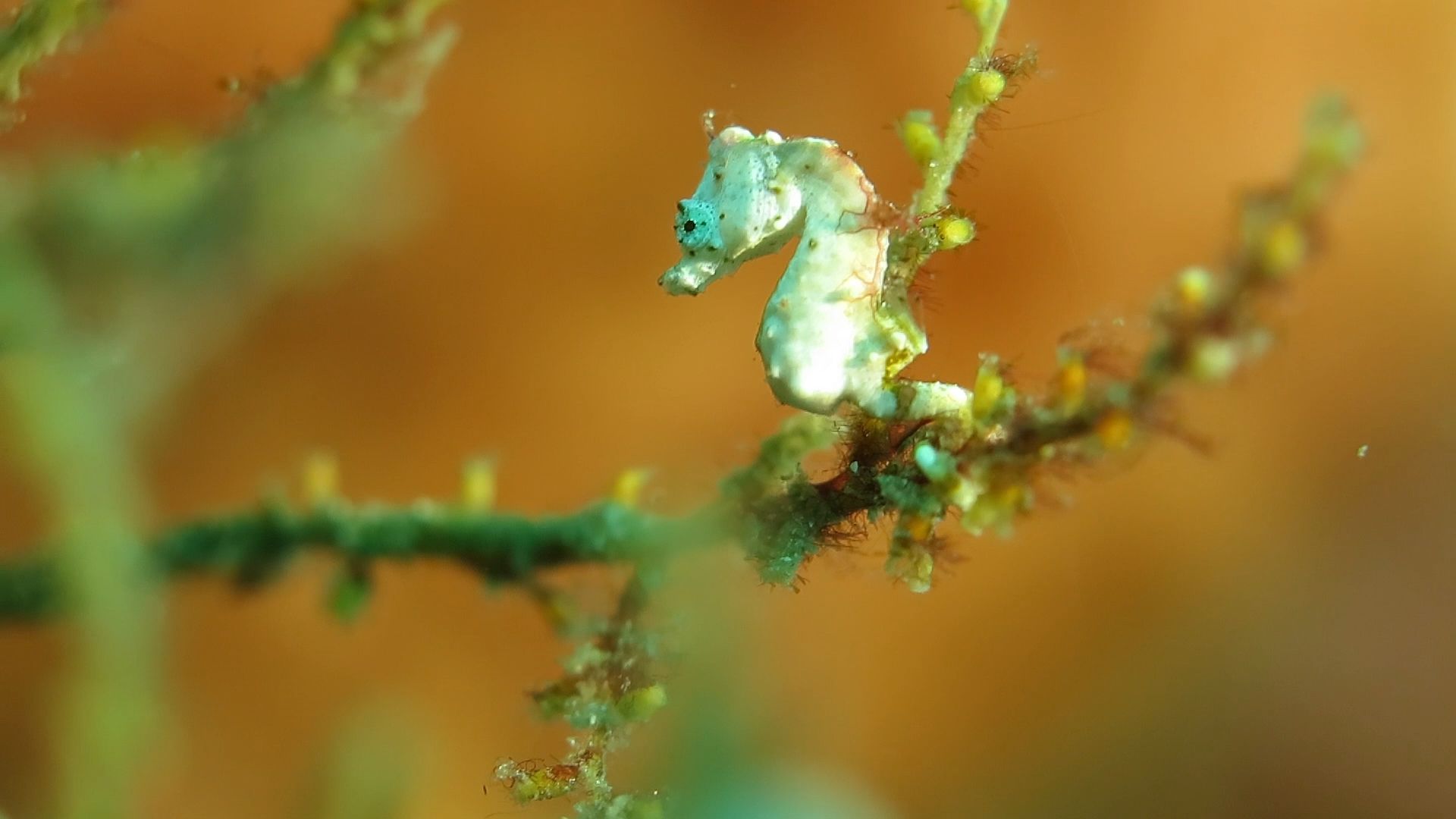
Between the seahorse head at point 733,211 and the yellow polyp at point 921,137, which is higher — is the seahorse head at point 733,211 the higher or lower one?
the higher one

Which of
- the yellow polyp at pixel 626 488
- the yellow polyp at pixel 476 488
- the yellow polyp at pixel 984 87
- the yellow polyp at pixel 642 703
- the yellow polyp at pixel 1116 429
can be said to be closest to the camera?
the yellow polyp at pixel 1116 429

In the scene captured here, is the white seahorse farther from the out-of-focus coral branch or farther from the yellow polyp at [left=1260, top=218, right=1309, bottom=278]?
the out-of-focus coral branch

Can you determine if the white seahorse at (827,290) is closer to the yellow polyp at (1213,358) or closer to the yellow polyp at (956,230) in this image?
the yellow polyp at (956,230)

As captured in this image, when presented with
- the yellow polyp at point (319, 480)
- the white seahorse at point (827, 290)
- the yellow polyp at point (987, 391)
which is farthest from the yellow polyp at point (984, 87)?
the yellow polyp at point (319, 480)

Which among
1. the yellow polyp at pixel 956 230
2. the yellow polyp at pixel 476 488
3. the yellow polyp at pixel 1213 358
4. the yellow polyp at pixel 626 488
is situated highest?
the yellow polyp at pixel 476 488

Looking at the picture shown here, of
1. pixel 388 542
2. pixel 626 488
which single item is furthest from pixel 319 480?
pixel 626 488

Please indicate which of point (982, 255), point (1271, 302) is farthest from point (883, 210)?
point (982, 255)

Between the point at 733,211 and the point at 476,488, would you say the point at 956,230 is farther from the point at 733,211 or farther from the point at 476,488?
the point at 476,488
